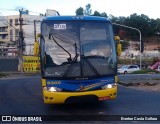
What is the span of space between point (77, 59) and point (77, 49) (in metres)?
0.36

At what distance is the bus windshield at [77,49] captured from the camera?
11.7 meters

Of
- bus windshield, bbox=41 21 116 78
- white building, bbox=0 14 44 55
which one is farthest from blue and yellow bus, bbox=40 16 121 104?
white building, bbox=0 14 44 55

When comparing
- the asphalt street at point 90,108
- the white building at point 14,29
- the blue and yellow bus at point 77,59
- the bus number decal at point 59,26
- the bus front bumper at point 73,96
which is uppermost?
the white building at point 14,29

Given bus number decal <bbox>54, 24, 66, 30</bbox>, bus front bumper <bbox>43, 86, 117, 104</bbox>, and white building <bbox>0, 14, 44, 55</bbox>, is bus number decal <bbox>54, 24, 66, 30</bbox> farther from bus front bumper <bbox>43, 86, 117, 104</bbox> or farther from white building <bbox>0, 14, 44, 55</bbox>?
white building <bbox>0, 14, 44, 55</bbox>

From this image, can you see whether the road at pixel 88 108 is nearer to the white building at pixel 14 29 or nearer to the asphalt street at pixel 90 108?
the asphalt street at pixel 90 108

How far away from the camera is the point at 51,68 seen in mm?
11766

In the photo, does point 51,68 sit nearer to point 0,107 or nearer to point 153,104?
point 0,107

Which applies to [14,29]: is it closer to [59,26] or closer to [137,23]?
[137,23]

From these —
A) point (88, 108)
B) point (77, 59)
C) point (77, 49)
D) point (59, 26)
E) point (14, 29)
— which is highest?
point (14, 29)

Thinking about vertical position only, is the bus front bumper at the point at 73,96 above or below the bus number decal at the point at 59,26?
below

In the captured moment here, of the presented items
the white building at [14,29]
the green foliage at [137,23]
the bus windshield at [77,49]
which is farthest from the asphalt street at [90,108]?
the green foliage at [137,23]

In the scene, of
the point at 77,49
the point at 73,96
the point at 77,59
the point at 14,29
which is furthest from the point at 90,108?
the point at 14,29

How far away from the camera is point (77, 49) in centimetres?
1190

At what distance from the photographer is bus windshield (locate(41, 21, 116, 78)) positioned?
461 inches
